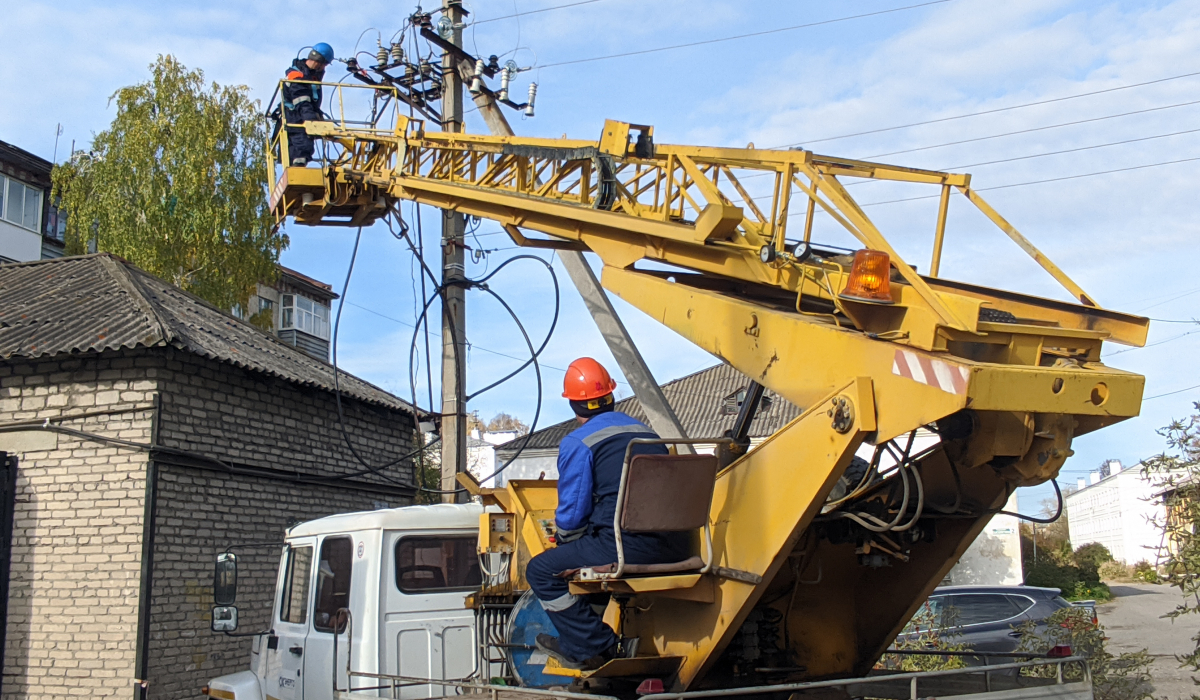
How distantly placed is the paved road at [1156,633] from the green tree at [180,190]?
19911 mm

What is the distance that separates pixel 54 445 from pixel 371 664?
7.65 metres

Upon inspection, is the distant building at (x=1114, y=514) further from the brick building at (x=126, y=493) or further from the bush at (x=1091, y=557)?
the brick building at (x=126, y=493)

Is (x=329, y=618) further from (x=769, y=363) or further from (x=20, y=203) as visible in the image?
(x=20, y=203)

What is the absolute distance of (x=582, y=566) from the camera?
478 cm

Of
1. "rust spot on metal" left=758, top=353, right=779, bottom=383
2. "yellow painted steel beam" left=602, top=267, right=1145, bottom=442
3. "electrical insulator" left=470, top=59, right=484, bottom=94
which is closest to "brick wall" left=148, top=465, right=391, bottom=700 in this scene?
"electrical insulator" left=470, top=59, right=484, bottom=94

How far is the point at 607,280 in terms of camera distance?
5.95 m

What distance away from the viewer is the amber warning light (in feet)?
13.8

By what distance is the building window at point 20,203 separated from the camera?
1086 inches

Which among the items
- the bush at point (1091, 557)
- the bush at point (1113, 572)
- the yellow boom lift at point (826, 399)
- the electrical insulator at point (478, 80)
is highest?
the electrical insulator at point (478, 80)

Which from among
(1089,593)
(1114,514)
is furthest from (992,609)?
(1114,514)

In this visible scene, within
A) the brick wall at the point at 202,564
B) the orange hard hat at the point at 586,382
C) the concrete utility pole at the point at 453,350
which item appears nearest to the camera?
the orange hard hat at the point at 586,382

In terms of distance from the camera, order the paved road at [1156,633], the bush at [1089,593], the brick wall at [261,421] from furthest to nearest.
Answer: the bush at [1089,593]
the paved road at [1156,633]
the brick wall at [261,421]

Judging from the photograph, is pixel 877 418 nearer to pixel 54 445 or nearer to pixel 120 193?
pixel 54 445

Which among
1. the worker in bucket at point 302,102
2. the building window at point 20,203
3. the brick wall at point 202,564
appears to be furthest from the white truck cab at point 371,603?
the building window at point 20,203
